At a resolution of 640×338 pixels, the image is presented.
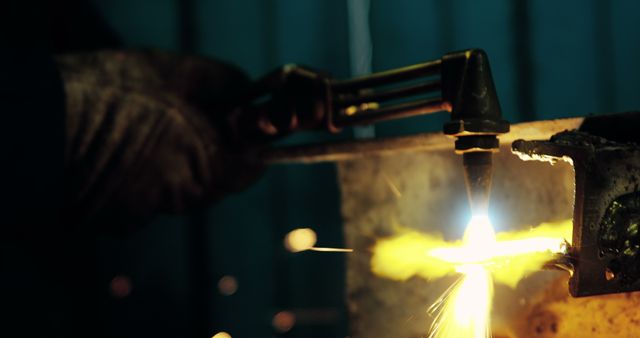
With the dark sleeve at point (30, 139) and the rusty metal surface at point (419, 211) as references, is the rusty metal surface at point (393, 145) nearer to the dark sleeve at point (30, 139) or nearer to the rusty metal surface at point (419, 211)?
the rusty metal surface at point (419, 211)

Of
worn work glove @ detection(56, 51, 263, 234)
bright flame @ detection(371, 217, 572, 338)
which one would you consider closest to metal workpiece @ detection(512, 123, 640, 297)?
bright flame @ detection(371, 217, 572, 338)

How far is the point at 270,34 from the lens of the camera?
78.9 inches

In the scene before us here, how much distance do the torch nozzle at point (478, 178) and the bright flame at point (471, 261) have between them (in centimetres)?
2

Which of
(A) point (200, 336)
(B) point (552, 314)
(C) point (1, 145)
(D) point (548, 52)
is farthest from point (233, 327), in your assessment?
(D) point (548, 52)

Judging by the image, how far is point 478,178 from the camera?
943 mm

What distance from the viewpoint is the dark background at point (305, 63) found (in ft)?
5.06

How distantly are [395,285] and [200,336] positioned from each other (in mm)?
957

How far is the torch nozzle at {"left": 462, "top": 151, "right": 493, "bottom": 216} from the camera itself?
94cm

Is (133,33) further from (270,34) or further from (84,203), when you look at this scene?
(84,203)

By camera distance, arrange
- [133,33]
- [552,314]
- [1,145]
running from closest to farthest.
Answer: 1. [552,314]
2. [1,145]
3. [133,33]

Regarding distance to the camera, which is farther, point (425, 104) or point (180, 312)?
point (180, 312)


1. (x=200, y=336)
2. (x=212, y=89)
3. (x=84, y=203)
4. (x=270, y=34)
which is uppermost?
(x=270, y=34)

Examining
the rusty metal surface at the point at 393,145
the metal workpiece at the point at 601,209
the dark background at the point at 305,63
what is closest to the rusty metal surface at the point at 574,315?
the metal workpiece at the point at 601,209

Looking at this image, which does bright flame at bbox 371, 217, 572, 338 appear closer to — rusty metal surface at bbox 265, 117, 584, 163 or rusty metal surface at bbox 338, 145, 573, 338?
rusty metal surface at bbox 338, 145, 573, 338
